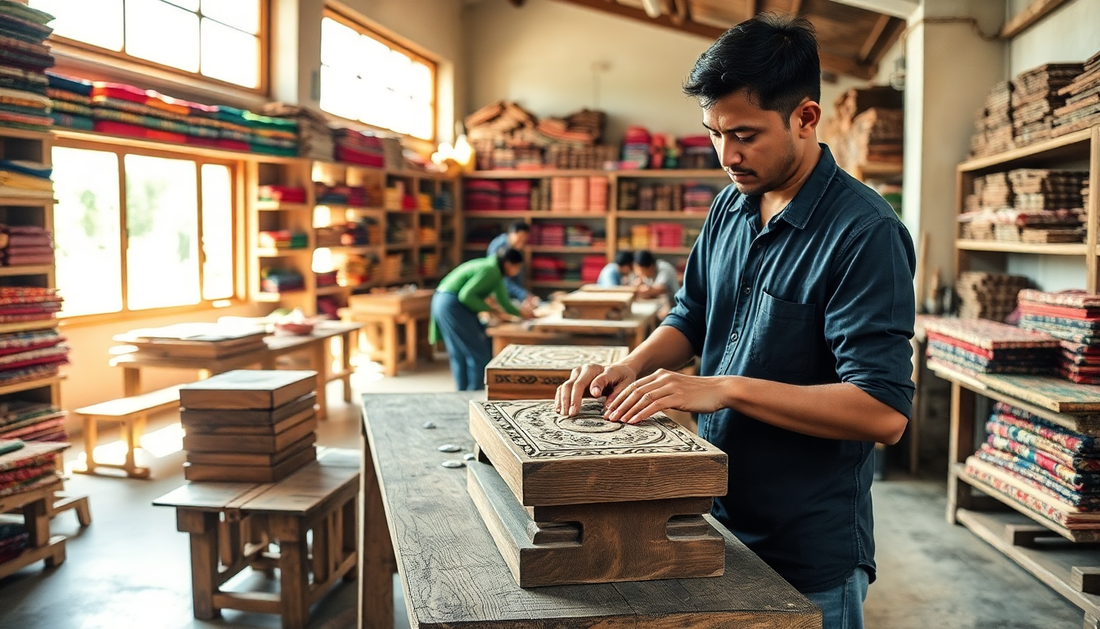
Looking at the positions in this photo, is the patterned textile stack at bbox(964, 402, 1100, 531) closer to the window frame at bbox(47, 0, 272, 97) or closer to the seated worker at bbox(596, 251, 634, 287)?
the seated worker at bbox(596, 251, 634, 287)

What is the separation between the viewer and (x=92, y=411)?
4867mm

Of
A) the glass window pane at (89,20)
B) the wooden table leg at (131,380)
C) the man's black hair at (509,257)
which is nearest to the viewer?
the wooden table leg at (131,380)

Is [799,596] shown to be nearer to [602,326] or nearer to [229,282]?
[602,326]

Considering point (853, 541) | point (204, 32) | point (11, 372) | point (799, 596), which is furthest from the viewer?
point (204, 32)

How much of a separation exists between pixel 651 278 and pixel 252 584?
16.7 ft

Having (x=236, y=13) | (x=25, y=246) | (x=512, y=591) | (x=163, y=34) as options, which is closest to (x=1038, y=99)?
(x=512, y=591)

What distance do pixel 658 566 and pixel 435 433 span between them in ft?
3.78

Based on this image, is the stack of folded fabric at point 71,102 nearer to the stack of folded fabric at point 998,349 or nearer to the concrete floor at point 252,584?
the concrete floor at point 252,584

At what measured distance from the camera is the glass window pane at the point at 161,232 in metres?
6.53

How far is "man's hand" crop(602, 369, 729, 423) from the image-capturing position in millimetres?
1386

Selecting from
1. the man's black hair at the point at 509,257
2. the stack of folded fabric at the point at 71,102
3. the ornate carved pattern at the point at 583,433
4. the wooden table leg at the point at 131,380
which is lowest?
the wooden table leg at the point at 131,380

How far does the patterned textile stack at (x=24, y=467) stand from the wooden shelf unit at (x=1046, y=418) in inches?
150

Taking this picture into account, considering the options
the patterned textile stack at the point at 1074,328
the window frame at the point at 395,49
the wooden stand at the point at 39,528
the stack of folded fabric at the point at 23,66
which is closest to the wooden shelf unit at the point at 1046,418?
the patterned textile stack at the point at 1074,328

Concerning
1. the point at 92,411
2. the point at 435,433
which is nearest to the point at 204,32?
the point at 92,411
